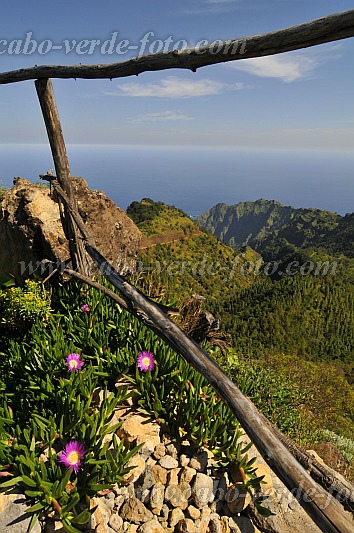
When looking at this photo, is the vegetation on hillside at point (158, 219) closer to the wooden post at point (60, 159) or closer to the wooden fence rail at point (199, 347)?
the wooden post at point (60, 159)

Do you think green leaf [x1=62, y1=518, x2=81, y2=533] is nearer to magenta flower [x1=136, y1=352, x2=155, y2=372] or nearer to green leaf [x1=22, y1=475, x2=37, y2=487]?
green leaf [x1=22, y1=475, x2=37, y2=487]

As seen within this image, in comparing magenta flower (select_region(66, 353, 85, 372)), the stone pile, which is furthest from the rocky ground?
magenta flower (select_region(66, 353, 85, 372))

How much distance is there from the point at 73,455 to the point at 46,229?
302cm

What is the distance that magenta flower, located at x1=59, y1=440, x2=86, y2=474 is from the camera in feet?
7.92

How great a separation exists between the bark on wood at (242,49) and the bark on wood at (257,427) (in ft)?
5.24

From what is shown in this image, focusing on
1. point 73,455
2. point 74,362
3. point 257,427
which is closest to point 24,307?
point 74,362

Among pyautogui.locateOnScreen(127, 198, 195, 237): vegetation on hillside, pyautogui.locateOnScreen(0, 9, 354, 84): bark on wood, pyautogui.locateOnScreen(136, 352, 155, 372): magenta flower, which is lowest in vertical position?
pyautogui.locateOnScreen(136, 352, 155, 372): magenta flower

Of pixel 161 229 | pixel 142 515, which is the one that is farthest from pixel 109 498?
pixel 161 229

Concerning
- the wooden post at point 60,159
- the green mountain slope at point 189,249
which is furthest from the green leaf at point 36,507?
the green mountain slope at point 189,249

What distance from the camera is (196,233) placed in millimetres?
64875

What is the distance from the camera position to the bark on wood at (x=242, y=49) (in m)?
1.49

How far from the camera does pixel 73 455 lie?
246 centimetres

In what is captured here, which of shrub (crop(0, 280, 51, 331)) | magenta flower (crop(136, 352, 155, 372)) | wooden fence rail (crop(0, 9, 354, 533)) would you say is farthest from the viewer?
shrub (crop(0, 280, 51, 331))

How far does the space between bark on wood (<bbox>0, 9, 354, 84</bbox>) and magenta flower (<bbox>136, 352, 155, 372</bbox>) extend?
7.19ft
